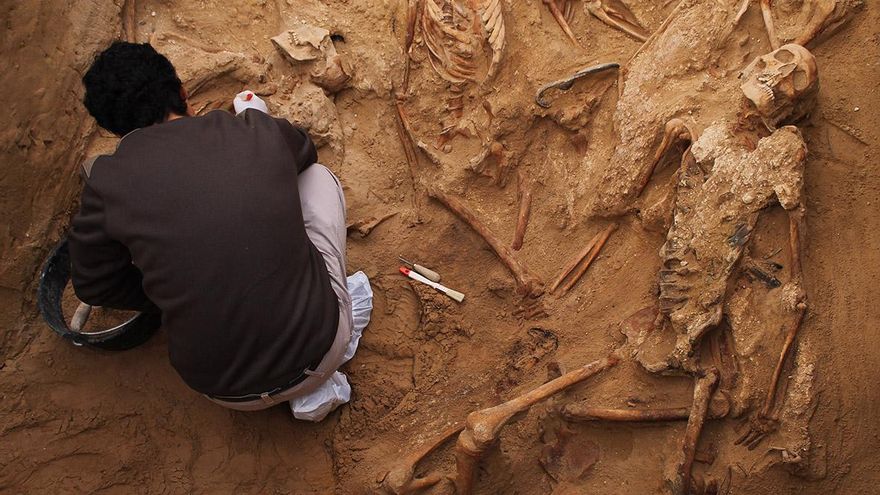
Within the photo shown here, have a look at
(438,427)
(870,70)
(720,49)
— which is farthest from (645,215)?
(438,427)

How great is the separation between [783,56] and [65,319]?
3.33 metres

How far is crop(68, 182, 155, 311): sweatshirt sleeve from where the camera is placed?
7.80 feet

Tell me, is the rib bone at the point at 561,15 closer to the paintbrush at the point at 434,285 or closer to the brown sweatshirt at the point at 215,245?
the paintbrush at the point at 434,285

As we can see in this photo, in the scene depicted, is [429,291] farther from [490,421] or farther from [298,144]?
[298,144]

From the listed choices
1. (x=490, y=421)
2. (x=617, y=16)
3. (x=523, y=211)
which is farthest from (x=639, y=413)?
(x=617, y=16)

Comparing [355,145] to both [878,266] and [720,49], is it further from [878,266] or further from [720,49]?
[878,266]

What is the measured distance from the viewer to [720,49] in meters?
3.00

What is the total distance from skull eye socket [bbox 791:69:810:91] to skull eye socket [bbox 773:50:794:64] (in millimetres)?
68

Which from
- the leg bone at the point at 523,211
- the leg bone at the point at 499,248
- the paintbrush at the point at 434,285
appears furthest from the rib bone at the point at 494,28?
the paintbrush at the point at 434,285

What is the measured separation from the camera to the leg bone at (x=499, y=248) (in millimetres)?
3344

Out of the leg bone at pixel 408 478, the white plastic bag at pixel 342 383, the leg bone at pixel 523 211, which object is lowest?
the leg bone at pixel 408 478

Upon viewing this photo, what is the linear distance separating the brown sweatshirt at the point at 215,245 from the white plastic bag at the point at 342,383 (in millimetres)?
458

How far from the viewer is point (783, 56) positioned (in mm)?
2576

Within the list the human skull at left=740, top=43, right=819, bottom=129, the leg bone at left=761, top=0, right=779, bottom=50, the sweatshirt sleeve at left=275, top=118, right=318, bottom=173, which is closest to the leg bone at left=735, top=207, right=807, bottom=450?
the human skull at left=740, top=43, right=819, bottom=129
